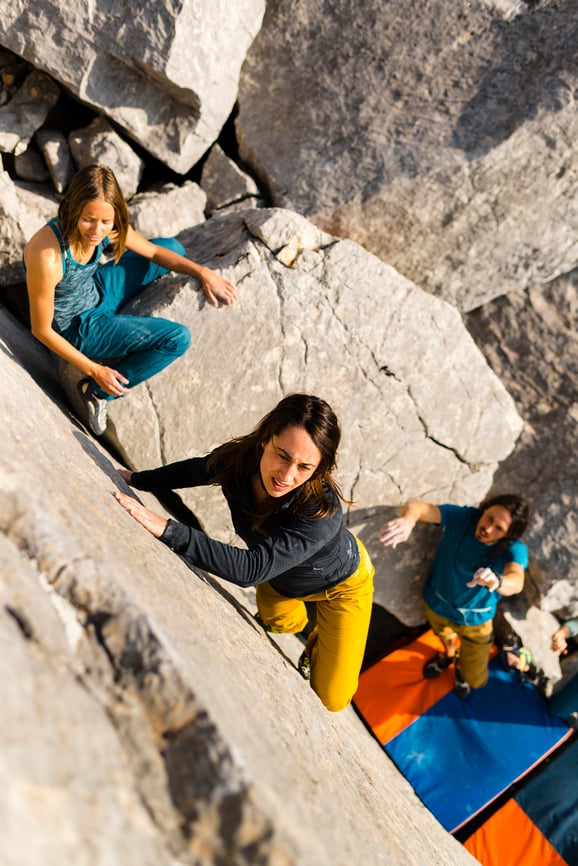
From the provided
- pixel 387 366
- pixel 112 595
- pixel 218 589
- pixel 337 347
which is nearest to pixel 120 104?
pixel 337 347

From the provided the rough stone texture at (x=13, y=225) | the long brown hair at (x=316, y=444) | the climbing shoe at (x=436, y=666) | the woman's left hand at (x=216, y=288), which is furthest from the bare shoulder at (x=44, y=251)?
the climbing shoe at (x=436, y=666)

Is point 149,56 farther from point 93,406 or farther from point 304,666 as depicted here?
point 304,666

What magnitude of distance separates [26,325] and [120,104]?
1325 mm

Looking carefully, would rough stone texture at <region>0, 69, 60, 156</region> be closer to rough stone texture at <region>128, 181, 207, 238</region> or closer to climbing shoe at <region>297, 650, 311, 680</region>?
rough stone texture at <region>128, 181, 207, 238</region>

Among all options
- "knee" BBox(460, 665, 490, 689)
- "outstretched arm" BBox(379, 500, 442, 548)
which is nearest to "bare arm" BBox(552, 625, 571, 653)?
"knee" BBox(460, 665, 490, 689)

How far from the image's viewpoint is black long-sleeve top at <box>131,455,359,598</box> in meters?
2.04

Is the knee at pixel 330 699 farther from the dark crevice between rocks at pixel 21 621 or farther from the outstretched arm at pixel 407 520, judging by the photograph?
the dark crevice between rocks at pixel 21 621

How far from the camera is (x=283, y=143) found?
379 cm

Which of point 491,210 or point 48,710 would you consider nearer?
point 48,710

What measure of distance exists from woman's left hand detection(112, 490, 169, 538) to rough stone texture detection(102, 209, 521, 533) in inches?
42.2

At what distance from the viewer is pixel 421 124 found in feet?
11.9

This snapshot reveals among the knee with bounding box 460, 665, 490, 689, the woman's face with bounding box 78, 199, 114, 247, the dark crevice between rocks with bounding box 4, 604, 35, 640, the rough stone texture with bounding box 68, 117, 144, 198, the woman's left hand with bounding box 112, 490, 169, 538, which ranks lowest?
the knee with bounding box 460, 665, 490, 689

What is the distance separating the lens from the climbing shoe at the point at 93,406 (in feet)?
9.08

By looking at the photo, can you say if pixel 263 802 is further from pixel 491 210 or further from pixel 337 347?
pixel 491 210
